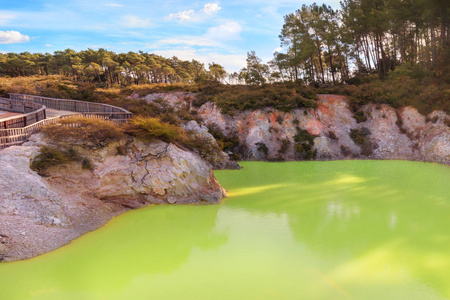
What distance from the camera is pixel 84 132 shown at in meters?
13.2

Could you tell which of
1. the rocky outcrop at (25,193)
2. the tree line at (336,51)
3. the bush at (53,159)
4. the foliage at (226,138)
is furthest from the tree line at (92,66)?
the rocky outcrop at (25,193)

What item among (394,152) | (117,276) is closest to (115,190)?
(117,276)

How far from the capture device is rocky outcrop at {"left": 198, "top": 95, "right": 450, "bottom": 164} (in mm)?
26922

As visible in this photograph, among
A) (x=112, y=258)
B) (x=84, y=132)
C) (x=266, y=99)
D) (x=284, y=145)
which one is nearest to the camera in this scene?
(x=112, y=258)

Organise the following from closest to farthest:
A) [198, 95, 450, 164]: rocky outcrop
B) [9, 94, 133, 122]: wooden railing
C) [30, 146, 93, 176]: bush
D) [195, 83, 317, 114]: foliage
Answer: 1. [30, 146, 93, 176]: bush
2. [9, 94, 133, 122]: wooden railing
3. [198, 95, 450, 164]: rocky outcrop
4. [195, 83, 317, 114]: foliage

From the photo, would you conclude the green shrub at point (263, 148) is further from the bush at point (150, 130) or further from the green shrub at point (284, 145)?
the bush at point (150, 130)

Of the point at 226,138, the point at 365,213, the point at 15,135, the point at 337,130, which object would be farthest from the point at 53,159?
the point at 337,130

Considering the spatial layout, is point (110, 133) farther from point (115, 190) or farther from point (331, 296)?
point (331, 296)

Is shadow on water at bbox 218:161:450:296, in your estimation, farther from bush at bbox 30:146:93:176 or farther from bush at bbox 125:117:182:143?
bush at bbox 30:146:93:176

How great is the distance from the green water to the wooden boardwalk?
5606 millimetres

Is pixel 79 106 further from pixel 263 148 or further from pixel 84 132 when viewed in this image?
pixel 263 148

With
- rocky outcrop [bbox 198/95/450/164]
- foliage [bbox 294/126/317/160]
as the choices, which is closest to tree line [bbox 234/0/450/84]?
rocky outcrop [bbox 198/95/450/164]

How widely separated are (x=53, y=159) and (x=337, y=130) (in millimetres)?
25969

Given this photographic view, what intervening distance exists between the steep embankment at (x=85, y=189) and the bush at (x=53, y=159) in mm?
211
